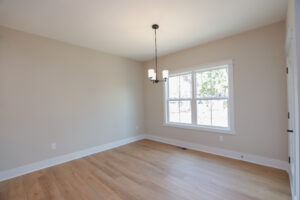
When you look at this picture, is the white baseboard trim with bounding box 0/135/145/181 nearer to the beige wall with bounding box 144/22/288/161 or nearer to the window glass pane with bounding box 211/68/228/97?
the beige wall with bounding box 144/22/288/161

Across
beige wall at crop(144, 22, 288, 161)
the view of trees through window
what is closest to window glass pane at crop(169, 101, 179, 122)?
the view of trees through window

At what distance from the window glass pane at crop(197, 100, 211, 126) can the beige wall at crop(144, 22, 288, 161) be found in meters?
0.32

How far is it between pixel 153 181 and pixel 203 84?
2.67 metres

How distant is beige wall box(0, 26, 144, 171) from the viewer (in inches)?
106

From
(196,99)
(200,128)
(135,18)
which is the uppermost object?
(135,18)

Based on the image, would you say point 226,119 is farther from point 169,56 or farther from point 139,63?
point 139,63

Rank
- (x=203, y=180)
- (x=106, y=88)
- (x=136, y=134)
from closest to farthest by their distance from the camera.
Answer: (x=203, y=180), (x=106, y=88), (x=136, y=134)

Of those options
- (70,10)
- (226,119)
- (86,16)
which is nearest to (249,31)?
(226,119)

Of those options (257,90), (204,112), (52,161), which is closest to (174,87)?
(204,112)

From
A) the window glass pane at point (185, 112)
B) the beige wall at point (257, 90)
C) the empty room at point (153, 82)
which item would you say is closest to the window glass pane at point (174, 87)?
the empty room at point (153, 82)

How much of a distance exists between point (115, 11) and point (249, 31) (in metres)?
2.78

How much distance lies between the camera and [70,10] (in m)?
2.24

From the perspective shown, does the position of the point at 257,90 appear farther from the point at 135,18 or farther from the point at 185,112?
the point at 135,18

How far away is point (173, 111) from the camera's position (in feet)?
14.8
